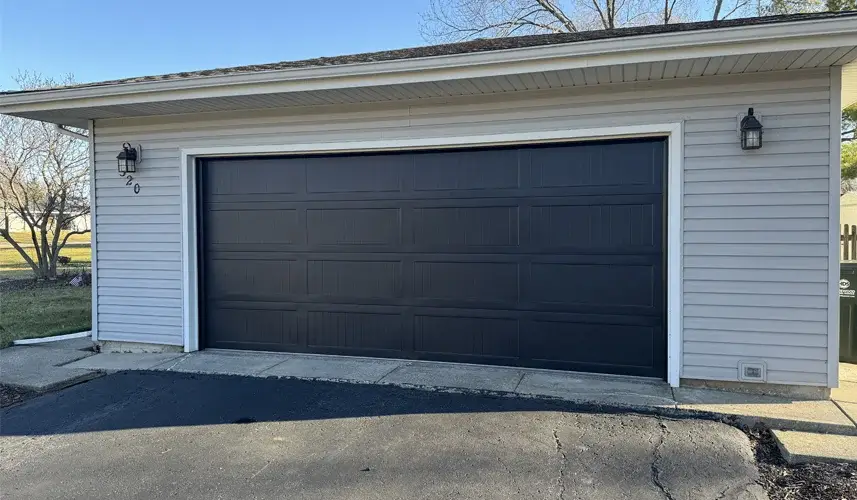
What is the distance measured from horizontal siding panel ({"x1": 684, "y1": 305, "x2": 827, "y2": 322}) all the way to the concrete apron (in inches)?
24.7

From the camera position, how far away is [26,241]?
16.4 meters

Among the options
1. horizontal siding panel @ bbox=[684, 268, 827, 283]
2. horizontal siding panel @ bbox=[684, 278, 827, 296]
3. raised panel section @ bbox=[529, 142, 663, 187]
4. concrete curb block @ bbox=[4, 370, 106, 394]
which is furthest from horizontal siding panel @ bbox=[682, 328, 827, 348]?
concrete curb block @ bbox=[4, 370, 106, 394]

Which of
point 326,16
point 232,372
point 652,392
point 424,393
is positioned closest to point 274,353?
point 232,372

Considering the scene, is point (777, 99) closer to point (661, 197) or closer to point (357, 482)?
point (661, 197)

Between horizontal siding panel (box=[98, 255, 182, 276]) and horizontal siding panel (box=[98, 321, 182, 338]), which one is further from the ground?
horizontal siding panel (box=[98, 255, 182, 276])

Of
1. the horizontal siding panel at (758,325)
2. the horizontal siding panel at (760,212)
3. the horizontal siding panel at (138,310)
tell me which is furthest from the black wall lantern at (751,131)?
the horizontal siding panel at (138,310)

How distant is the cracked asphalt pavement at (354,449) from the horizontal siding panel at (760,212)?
1.69 metres

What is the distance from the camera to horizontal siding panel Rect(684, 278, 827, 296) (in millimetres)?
4336

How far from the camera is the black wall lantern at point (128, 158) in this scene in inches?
236

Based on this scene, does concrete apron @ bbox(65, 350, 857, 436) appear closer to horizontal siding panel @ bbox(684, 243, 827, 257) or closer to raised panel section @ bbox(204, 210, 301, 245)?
horizontal siding panel @ bbox(684, 243, 827, 257)

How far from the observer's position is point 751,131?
4.31 metres

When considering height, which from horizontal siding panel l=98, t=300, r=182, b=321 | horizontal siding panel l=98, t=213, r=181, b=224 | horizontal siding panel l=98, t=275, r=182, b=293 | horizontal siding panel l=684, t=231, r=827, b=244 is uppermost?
horizontal siding panel l=98, t=213, r=181, b=224

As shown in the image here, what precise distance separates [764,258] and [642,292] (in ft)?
3.21

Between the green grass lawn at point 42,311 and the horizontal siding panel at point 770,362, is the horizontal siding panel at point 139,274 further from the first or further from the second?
the horizontal siding panel at point 770,362
